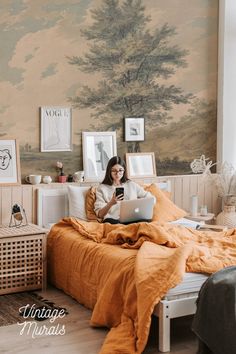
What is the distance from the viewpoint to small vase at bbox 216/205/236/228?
6.42 meters

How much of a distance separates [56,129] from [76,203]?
76 centimetres

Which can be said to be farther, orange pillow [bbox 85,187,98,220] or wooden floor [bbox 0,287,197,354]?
orange pillow [bbox 85,187,98,220]

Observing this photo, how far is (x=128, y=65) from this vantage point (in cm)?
638

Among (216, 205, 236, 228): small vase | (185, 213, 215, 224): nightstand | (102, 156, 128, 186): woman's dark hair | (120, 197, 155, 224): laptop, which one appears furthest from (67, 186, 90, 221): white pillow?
(216, 205, 236, 228): small vase

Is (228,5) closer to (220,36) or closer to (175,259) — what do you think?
(220,36)

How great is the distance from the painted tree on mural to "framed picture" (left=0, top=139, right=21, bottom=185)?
80cm

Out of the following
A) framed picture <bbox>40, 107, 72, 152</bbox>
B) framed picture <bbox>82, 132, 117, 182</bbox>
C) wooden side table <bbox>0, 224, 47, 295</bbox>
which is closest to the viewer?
wooden side table <bbox>0, 224, 47, 295</bbox>

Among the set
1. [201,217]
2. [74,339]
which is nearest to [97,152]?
[201,217]

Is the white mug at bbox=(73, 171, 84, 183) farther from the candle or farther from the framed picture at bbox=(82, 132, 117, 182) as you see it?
the candle

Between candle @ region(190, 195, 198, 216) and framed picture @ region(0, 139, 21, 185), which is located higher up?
framed picture @ region(0, 139, 21, 185)

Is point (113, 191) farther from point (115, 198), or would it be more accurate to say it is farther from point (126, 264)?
point (126, 264)

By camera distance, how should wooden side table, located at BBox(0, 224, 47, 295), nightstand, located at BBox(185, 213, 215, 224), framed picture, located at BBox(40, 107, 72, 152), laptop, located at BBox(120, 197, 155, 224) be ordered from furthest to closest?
1. nightstand, located at BBox(185, 213, 215, 224)
2. framed picture, located at BBox(40, 107, 72, 152)
3. laptop, located at BBox(120, 197, 155, 224)
4. wooden side table, located at BBox(0, 224, 47, 295)

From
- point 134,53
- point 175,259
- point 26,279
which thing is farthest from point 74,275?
point 134,53

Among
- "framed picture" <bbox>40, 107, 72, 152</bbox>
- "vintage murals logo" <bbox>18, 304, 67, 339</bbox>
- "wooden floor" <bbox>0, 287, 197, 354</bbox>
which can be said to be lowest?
"wooden floor" <bbox>0, 287, 197, 354</bbox>
